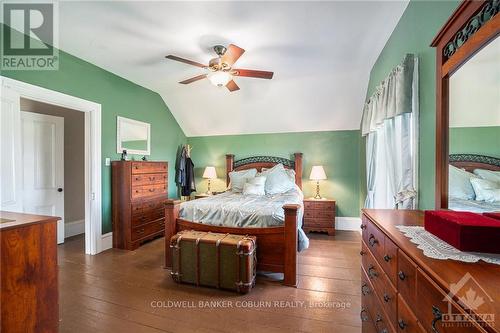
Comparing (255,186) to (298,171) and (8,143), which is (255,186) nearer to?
(298,171)

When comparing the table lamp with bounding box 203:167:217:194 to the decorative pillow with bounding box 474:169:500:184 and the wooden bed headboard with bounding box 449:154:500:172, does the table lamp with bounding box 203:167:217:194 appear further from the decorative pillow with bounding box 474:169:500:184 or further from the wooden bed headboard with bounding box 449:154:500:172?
the decorative pillow with bounding box 474:169:500:184

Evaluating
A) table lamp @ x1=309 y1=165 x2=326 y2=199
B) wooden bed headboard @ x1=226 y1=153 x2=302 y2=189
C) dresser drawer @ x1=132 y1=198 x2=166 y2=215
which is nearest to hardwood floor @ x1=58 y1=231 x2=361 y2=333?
dresser drawer @ x1=132 y1=198 x2=166 y2=215

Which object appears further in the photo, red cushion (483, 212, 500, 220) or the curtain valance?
the curtain valance

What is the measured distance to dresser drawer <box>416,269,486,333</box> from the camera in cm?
58

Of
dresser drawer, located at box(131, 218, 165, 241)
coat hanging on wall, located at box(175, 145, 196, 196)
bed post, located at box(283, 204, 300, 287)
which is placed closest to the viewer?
bed post, located at box(283, 204, 300, 287)

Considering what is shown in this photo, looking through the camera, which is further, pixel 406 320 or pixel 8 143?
pixel 8 143

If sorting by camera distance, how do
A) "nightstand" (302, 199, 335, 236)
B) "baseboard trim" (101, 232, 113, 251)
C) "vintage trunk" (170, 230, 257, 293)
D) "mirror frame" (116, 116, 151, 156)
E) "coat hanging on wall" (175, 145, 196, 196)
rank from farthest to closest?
"coat hanging on wall" (175, 145, 196, 196), "nightstand" (302, 199, 335, 236), "mirror frame" (116, 116, 151, 156), "baseboard trim" (101, 232, 113, 251), "vintage trunk" (170, 230, 257, 293)

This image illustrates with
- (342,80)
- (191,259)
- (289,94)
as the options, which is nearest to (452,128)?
Result: (191,259)

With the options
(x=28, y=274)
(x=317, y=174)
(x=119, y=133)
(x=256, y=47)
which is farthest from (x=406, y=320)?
(x=119, y=133)

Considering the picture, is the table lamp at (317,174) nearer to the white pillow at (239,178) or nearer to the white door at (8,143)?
the white pillow at (239,178)

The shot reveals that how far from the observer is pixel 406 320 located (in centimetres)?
92

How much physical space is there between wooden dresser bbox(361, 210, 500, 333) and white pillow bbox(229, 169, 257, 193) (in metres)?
3.05

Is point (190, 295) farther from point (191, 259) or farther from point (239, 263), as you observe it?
point (239, 263)
